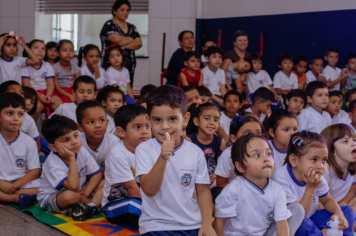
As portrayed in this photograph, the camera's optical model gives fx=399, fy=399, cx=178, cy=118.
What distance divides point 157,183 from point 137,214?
83cm

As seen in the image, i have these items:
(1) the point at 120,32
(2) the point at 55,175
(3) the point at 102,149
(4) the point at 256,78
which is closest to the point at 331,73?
(4) the point at 256,78

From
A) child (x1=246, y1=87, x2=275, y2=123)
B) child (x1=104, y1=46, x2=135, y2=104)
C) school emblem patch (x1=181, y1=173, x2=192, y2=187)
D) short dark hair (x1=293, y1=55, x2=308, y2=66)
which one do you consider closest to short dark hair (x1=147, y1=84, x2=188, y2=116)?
school emblem patch (x1=181, y1=173, x2=192, y2=187)

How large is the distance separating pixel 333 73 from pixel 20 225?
18.9 feet

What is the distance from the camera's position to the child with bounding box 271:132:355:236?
90.9 inches

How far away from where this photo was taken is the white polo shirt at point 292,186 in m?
2.34

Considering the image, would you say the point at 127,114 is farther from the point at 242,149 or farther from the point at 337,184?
the point at 337,184

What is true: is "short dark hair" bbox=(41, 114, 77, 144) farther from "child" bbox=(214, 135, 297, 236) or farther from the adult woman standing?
the adult woman standing

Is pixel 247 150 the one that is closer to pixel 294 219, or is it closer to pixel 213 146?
pixel 294 219

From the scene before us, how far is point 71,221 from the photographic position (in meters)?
2.70

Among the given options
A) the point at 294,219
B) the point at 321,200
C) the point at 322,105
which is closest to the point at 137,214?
the point at 294,219

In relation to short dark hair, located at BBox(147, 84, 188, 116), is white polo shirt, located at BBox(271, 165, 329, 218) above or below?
below

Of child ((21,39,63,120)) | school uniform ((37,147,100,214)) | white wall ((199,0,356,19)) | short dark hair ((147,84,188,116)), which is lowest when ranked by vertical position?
school uniform ((37,147,100,214))

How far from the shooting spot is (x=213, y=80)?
5531 mm

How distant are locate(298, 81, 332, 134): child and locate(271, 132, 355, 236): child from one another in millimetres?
1778
